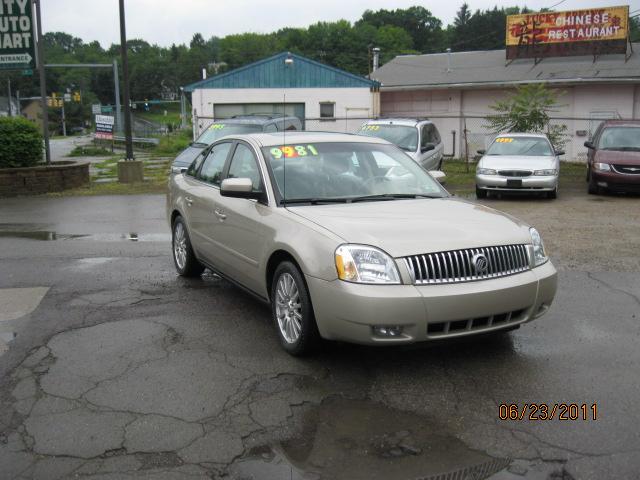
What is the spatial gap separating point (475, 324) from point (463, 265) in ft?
1.34

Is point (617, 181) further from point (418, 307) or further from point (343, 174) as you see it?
point (418, 307)

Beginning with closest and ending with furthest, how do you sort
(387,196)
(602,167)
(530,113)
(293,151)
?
1. (387,196)
2. (293,151)
3. (602,167)
4. (530,113)

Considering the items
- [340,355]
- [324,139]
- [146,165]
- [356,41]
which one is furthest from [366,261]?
[356,41]

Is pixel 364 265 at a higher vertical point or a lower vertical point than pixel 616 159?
lower

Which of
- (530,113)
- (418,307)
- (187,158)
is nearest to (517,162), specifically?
(187,158)

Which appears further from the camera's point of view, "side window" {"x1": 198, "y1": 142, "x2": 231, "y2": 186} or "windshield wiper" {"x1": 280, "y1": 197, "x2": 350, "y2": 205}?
"side window" {"x1": 198, "y1": 142, "x2": 231, "y2": 186}

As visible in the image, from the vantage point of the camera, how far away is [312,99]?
104 ft

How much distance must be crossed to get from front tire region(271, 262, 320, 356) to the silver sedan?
33.0 feet

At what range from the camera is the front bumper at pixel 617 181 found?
14.3 m

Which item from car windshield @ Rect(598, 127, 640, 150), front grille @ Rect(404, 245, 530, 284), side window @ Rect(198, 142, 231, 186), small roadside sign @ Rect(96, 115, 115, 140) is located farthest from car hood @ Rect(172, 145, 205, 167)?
small roadside sign @ Rect(96, 115, 115, 140)

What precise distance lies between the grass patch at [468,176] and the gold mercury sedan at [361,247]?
35.0ft

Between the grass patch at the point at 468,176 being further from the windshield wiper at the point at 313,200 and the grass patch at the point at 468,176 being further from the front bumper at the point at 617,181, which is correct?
the windshield wiper at the point at 313,200

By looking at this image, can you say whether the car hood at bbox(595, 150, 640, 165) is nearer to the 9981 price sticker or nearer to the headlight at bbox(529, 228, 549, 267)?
the headlight at bbox(529, 228, 549, 267)

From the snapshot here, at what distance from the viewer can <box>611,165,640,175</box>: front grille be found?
14320mm
